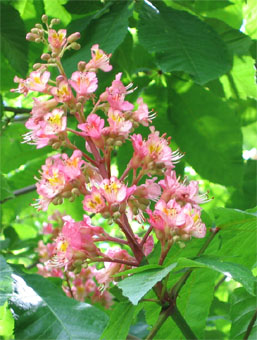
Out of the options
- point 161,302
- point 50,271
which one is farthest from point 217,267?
point 50,271

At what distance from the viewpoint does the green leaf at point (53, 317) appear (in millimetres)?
1064

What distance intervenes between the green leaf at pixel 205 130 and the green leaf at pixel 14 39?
481 millimetres

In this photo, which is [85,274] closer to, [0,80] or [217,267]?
[0,80]

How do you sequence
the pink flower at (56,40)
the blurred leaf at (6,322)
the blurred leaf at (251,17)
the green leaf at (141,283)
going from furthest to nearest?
the blurred leaf at (251,17) → the blurred leaf at (6,322) → the pink flower at (56,40) → the green leaf at (141,283)

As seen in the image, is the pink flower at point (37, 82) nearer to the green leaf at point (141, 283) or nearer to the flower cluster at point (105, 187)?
the flower cluster at point (105, 187)

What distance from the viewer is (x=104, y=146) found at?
1.01 m

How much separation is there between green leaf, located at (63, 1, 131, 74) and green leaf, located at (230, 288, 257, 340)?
27.7 inches

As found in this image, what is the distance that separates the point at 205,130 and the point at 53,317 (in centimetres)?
72

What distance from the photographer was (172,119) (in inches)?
61.3

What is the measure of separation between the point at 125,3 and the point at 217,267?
3.18ft

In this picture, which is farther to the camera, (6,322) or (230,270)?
(6,322)

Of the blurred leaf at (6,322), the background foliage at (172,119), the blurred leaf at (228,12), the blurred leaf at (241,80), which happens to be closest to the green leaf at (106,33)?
the background foliage at (172,119)

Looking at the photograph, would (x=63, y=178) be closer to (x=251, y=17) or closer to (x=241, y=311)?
(x=241, y=311)

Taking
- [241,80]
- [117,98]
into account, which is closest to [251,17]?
[241,80]
